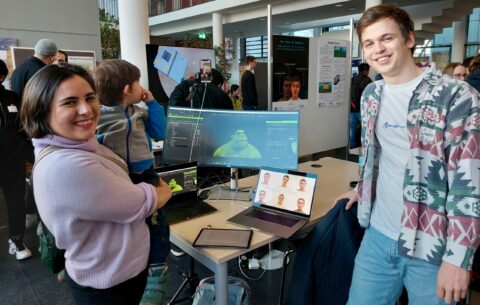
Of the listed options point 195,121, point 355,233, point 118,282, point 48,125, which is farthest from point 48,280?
point 355,233

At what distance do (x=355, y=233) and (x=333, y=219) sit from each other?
10 cm

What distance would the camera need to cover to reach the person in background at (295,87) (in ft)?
9.56

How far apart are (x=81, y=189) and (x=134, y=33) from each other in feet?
11.1

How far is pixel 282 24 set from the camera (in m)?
11.3

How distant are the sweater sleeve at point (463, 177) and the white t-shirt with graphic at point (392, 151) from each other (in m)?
0.15

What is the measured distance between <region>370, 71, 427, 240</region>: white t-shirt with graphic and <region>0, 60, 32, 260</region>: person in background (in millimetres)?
2708

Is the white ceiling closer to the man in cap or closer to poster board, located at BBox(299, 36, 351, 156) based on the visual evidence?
poster board, located at BBox(299, 36, 351, 156)

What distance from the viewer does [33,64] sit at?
9.99 ft

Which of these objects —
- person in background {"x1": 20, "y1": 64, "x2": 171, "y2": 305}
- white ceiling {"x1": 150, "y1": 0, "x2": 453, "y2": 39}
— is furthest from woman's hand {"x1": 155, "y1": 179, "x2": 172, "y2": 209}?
white ceiling {"x1": 150, "y1": 0, "x2": 453, "y2": 39}

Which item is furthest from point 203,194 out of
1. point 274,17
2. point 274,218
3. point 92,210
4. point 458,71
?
point 274,17

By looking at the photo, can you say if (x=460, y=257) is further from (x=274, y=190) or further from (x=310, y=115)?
(x=310, y=115)

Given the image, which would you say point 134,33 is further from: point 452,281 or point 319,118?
point 452,281

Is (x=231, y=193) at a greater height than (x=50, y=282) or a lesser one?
greater

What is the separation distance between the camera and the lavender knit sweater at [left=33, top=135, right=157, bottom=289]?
2.94 ft
